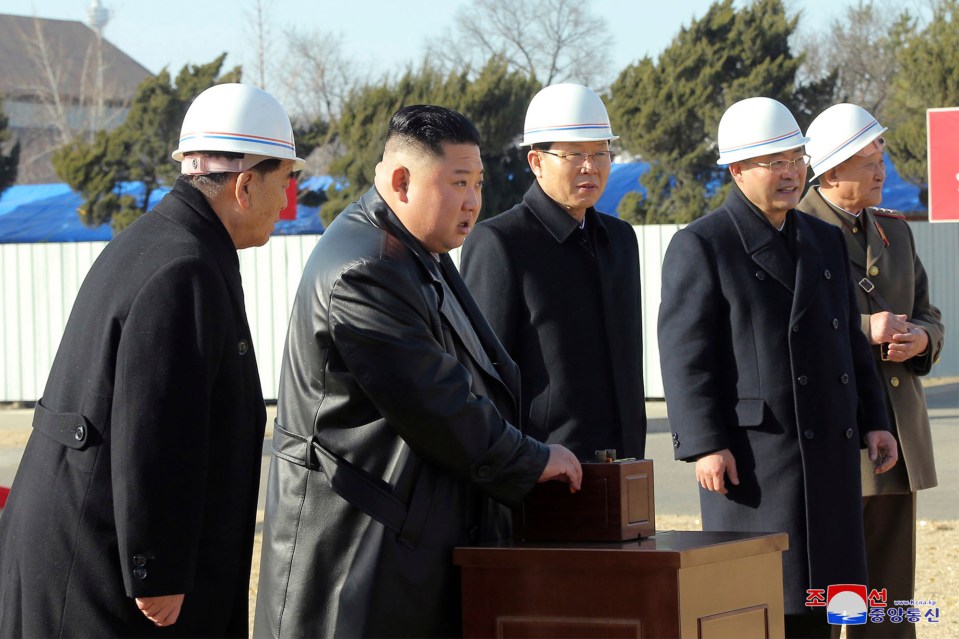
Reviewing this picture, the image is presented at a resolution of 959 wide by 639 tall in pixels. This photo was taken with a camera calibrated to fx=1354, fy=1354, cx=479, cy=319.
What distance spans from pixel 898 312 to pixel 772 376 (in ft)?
3.39

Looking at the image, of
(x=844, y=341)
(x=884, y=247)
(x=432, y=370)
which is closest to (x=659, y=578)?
(x=432, y=370)

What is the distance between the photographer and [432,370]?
2854mm

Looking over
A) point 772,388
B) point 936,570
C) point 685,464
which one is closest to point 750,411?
point 772,388

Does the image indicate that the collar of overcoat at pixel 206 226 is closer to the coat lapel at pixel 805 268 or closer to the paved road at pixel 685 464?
the coat lapel at pixel 805 268

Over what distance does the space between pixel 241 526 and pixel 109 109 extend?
161 feet

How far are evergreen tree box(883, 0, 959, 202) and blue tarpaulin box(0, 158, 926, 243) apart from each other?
46 cm

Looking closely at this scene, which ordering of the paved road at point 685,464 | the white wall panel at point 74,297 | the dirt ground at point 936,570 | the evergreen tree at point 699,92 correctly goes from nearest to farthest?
1. the dirt ground at point 936,570
2. the paved road at point 685,464
3. the white wall panel at point 74,297
4. the evergreen tree at point 699,92

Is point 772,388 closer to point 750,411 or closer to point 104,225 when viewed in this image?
point 750,411

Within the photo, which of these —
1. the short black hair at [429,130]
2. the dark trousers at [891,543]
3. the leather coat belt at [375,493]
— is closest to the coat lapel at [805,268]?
the dark trousers at [891,543]

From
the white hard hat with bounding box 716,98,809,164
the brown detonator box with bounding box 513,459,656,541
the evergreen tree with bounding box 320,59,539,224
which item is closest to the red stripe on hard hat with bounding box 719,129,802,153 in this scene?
the white hard hat with bounding box 716,98,809,164

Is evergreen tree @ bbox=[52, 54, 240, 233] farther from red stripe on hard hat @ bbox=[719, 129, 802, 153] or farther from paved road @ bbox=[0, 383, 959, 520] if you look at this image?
red stripe on hard hat @ bbox=[719, 129, 802, 153]

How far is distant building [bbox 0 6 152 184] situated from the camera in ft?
138

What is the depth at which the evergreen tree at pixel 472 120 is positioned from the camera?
2508 cm

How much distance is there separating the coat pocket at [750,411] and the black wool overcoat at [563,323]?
0.31 m
